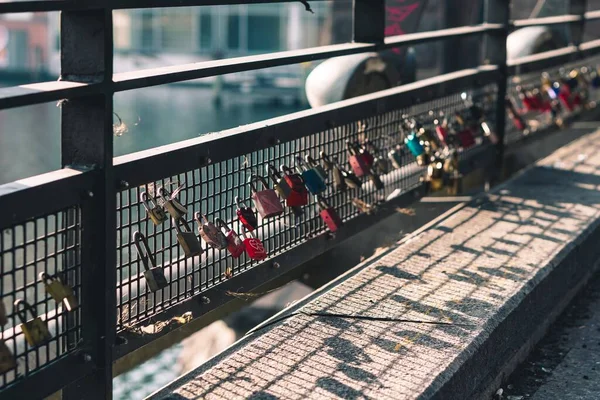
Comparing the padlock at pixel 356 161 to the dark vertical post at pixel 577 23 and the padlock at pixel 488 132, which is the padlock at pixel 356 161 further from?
the dark vertical post at pixel 577 23

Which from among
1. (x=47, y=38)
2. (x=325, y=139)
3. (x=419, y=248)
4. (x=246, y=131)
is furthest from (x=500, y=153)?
(x=47, y=38)

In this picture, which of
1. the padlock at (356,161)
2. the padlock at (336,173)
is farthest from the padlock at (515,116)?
the padlock at (336,173)

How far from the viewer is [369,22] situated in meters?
4.77

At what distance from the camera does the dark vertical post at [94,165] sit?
113 inches

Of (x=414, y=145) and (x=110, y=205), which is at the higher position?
(x=110, y=205)

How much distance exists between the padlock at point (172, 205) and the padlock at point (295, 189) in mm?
736

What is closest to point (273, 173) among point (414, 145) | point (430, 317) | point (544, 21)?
point (430, 317)

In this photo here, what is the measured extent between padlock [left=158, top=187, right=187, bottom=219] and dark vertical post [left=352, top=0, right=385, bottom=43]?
1819mm

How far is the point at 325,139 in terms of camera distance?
436 centimetres

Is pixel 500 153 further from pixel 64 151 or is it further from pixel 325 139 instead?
pixel 64 151

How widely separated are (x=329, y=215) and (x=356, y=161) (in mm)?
288

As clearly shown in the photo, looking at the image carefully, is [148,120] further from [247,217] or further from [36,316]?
[36,316]

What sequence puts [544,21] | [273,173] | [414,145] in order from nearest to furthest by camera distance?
1. [273,173]
2. [414,145]
3. [544,21]

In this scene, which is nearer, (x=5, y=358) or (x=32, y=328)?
(x=5, y=358)
